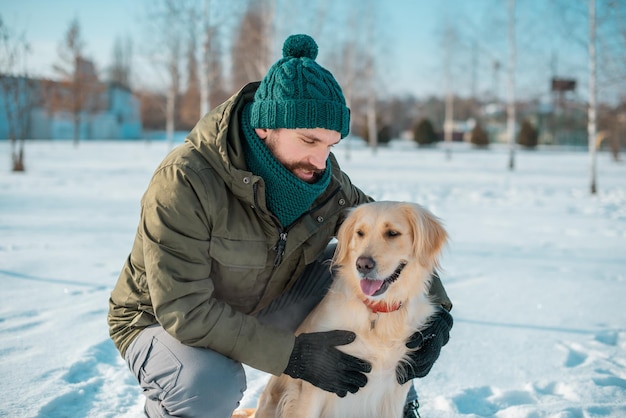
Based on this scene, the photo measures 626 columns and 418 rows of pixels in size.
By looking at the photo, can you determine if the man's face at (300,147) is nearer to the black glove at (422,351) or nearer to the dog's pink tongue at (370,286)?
the dog's pink tongue at (370,286)

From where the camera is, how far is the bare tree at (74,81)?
33.1 m

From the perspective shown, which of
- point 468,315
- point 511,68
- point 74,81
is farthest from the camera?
point 74,81

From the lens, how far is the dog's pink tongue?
6.98 feet

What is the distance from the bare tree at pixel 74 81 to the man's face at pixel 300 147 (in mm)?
33839

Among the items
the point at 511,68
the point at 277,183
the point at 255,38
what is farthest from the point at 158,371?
the point at 255,38

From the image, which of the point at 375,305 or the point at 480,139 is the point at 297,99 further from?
the point at 480,139

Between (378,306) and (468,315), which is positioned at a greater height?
(378,306)

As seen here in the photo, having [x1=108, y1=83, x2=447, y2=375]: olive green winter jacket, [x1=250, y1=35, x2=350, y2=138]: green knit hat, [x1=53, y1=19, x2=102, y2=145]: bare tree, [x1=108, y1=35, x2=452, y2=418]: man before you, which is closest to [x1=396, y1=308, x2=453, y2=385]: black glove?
[x1=108, y1=35, x2=452, y2=418]: man

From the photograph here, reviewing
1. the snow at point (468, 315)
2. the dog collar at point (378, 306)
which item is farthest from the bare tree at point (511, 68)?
the dog collar at point (378, 306)

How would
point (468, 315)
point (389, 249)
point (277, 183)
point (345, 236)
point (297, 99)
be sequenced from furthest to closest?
point (468, 315) < point (345, 236) < point (389, 249) < point (277, 183) < point (297, 99)

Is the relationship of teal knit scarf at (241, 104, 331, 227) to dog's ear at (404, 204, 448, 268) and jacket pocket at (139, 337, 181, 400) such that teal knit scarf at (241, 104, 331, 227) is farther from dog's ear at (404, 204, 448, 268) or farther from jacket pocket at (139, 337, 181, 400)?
jacket pocket at (139, 337, 181, 400)

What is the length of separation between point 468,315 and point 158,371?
2.50 meters

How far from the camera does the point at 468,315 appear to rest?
3.71 metres

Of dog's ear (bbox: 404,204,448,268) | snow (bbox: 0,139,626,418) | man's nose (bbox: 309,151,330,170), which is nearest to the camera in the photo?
man's nose (bbox: 309,151,330,170)
